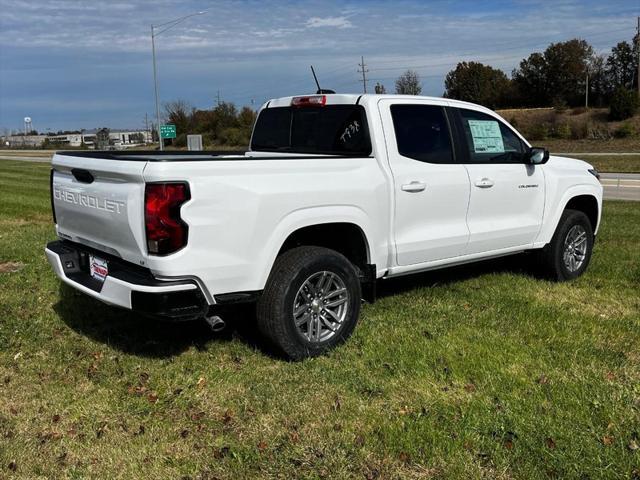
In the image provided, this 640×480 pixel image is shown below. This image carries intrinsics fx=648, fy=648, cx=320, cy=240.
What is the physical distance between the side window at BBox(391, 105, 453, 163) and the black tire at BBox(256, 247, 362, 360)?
3.80ft

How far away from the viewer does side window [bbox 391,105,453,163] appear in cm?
523

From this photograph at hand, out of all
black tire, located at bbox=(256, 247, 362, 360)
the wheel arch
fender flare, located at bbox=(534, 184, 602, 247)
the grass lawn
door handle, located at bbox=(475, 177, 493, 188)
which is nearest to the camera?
the grass lawn

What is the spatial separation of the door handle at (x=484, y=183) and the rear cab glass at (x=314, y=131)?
1.20 meters

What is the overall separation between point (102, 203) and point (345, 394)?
2.01m

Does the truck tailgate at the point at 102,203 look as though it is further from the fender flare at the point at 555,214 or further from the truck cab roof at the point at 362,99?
the fender flare at the point at 555,214

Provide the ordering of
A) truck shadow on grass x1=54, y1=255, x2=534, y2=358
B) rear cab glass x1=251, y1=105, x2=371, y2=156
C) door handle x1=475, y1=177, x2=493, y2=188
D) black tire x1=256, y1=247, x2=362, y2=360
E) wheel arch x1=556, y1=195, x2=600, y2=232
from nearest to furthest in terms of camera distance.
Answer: black tire x1=256, y1=247, x2=362, y2=360
truck shadow on grass x1=54, y1=255, x2=534, y2=358
rear cab glass x1=251, y1=105, x2=371, y2=156
door handle x1=475, y1=177, x2=493, y2=188
wheel arch x1=556, y1=195, x2=600, y2=232

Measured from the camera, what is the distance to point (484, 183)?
5.73 m

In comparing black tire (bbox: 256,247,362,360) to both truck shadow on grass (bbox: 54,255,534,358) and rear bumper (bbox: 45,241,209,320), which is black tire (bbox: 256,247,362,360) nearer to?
truck shadow on grass (bbox: 54,255,534,358)

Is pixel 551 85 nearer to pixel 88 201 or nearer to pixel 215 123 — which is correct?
pixel 215 123

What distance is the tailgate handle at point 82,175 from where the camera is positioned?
4426 mm

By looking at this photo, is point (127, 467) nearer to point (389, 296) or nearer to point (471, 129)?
point (389, 296)

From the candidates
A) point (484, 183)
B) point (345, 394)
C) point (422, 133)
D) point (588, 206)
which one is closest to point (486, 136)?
point (484, 183)

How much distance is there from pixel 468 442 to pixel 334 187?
196 centimetres

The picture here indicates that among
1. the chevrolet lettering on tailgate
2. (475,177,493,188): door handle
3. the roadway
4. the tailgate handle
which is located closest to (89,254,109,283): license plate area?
the chevrolet lettering on tailgate
